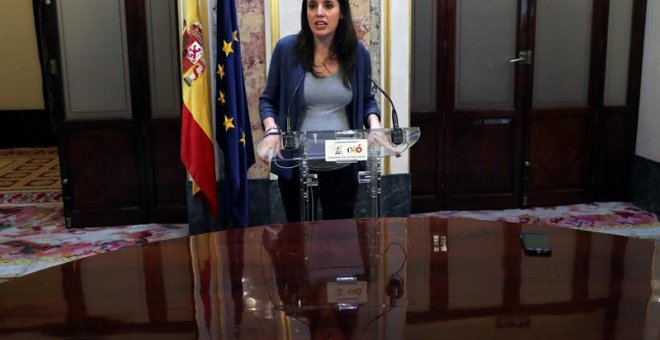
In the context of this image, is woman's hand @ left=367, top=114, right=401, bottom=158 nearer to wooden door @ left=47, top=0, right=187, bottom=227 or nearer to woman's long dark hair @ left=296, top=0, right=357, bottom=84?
woman's long dark hair @ left=296, top=0, right=357, bottom=84

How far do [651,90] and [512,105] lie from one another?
97 cm

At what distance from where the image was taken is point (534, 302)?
1.48 m

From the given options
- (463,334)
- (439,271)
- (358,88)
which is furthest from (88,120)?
(463,334)

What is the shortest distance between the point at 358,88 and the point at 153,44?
92.0 inches

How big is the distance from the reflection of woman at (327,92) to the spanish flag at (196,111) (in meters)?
1.30

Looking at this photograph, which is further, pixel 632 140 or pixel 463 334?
pixel 632 140

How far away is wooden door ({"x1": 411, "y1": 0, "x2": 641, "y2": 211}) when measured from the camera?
188 inches

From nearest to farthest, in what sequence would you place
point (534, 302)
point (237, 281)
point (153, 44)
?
point (534, 302)
point (237, 281)
point (153, 44)

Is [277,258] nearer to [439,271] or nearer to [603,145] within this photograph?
[439,271]

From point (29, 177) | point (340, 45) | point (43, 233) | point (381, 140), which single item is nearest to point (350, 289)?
point (381, 140)

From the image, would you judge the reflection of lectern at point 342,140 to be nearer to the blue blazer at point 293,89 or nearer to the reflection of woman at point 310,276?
the reflection of woman at point 310,276

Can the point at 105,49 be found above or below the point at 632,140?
above

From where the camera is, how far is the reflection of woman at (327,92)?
262 cm

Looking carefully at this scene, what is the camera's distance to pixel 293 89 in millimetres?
2666
